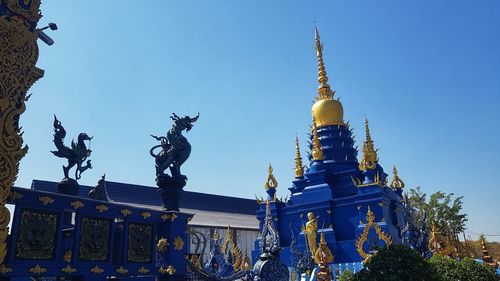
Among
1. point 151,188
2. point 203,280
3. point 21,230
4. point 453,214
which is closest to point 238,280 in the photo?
point 203,280

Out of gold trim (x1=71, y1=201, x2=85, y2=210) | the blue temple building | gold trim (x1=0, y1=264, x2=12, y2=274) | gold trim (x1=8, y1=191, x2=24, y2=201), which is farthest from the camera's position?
the blue temple building

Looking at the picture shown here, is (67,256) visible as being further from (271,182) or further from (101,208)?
(271,182)

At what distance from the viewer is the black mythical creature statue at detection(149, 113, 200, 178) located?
10688 millimetres

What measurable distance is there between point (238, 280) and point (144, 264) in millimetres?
3350

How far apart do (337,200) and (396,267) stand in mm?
17218

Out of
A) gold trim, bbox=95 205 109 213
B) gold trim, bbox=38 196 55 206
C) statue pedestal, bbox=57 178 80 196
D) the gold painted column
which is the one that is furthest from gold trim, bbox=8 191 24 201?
statue pedestal, bbox=57 178 80 196

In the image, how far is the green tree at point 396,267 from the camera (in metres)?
9.40

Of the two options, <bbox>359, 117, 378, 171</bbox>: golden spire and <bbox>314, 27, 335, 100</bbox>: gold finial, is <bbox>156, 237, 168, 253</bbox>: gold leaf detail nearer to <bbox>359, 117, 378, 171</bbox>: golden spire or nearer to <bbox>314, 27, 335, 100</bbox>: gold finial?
<bbox>359, 117, 378, 171</bbox>: golden spire

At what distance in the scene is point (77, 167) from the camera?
1021cm

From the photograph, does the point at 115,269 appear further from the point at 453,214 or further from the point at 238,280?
the point at 453,214

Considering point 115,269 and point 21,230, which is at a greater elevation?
point 21,230

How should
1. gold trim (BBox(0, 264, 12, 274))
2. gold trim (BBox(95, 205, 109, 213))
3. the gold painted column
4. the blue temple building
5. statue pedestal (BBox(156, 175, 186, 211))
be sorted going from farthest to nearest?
the blue temple building
statue pedestal (BBox(156, 175, 186, 211))
gold trim (BBox(95, 205, 109, 213))
the gold painted column
gold trim (BBox(0, 264, 12, 274))

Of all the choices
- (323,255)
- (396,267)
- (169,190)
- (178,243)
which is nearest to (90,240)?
(178,243)

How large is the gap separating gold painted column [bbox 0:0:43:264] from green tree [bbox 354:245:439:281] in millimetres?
7855
